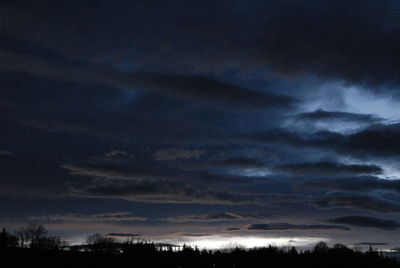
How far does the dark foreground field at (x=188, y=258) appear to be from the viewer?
127 feet

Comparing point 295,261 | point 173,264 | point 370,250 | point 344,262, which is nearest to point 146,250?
point 173,264

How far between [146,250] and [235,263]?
359 inches

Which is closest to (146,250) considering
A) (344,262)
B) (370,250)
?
(344,262)

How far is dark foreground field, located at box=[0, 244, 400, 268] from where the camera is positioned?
38594 millimetres

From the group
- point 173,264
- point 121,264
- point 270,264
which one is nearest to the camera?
point 121,264

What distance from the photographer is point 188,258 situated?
4525 centimetres

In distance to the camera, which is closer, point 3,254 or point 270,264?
point 3,254

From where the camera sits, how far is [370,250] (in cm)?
5206

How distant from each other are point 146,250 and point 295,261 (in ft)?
50.6

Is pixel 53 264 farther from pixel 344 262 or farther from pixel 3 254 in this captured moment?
pixel 344 262

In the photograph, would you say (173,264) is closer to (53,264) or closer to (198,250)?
(198,250)

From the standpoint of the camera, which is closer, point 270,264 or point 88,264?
point 88,264

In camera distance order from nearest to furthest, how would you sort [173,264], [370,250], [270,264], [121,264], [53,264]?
[53,264]
[121,264]
[173,264]
[270,264]
[370,250]

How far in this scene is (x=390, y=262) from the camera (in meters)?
49.3
